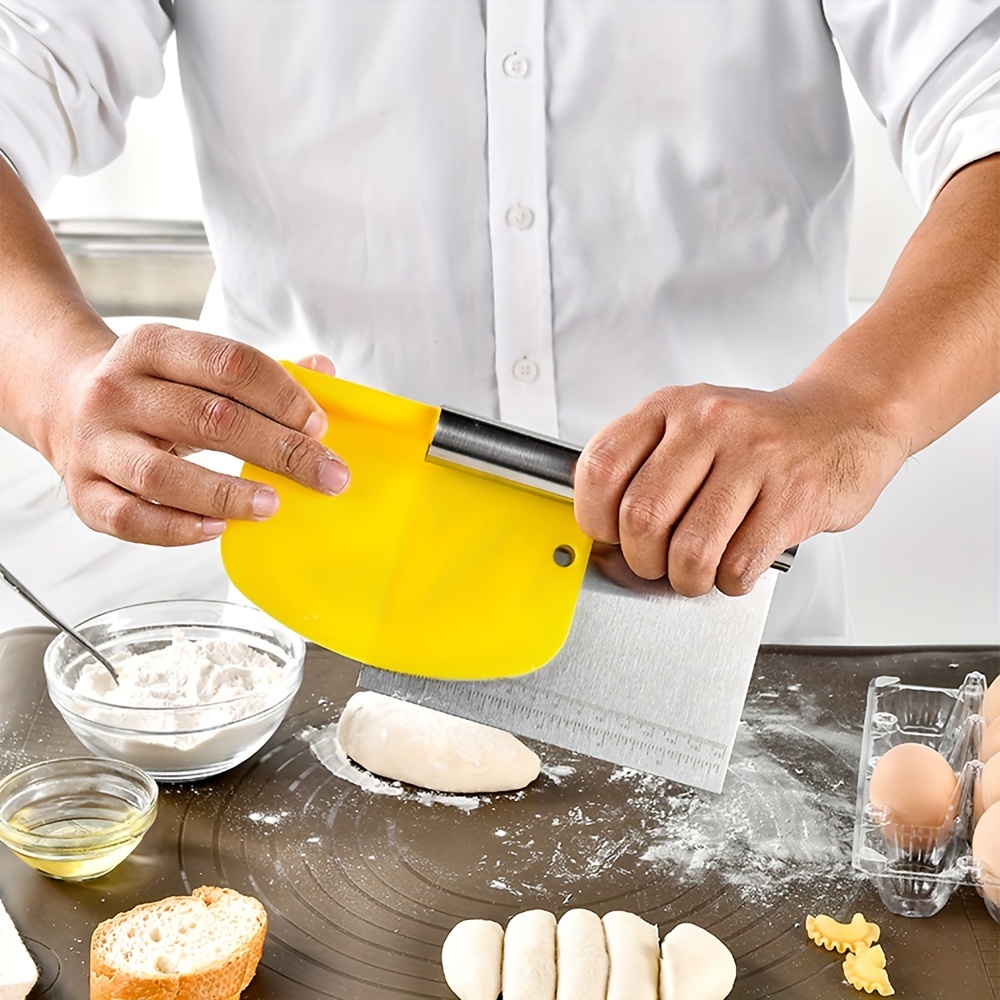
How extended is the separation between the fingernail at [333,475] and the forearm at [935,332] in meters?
0.34

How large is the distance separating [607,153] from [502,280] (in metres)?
0.16

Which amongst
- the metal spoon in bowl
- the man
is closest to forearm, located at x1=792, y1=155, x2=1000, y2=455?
the man

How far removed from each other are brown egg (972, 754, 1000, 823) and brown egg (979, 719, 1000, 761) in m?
0.01

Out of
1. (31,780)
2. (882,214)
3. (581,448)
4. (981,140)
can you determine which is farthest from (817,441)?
(882,214)

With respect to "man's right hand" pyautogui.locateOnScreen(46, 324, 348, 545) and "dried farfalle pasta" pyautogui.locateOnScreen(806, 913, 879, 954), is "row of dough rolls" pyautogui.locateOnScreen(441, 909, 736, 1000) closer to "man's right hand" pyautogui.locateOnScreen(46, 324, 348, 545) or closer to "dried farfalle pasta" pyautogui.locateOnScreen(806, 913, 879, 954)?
"dried farfalle pasta" pyautogui.locateOnScreen(806, 913, 879, 954)

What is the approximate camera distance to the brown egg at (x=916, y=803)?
0.97 m

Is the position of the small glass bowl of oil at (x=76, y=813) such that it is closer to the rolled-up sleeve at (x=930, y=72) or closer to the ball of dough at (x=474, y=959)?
the ball of dough at (x=474, y=959)

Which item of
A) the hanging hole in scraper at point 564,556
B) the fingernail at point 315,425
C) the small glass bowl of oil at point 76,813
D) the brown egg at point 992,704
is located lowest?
the brown egg at point 992,704

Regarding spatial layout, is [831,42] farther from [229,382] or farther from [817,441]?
[229,382]

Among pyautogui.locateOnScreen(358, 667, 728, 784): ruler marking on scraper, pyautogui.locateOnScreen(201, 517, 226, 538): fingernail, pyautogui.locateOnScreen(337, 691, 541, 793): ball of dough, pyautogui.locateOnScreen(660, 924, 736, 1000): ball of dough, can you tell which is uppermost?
pyautogui.locateOnScreen(201, 517, 226, 538): fingernail

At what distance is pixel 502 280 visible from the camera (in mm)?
1261

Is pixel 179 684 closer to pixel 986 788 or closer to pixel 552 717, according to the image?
pixel 552 717

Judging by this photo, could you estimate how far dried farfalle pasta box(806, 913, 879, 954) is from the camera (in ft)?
2.94

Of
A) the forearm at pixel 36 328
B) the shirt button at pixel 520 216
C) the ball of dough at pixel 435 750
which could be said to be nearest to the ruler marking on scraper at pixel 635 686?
the ball of dough at pixel 435 750
